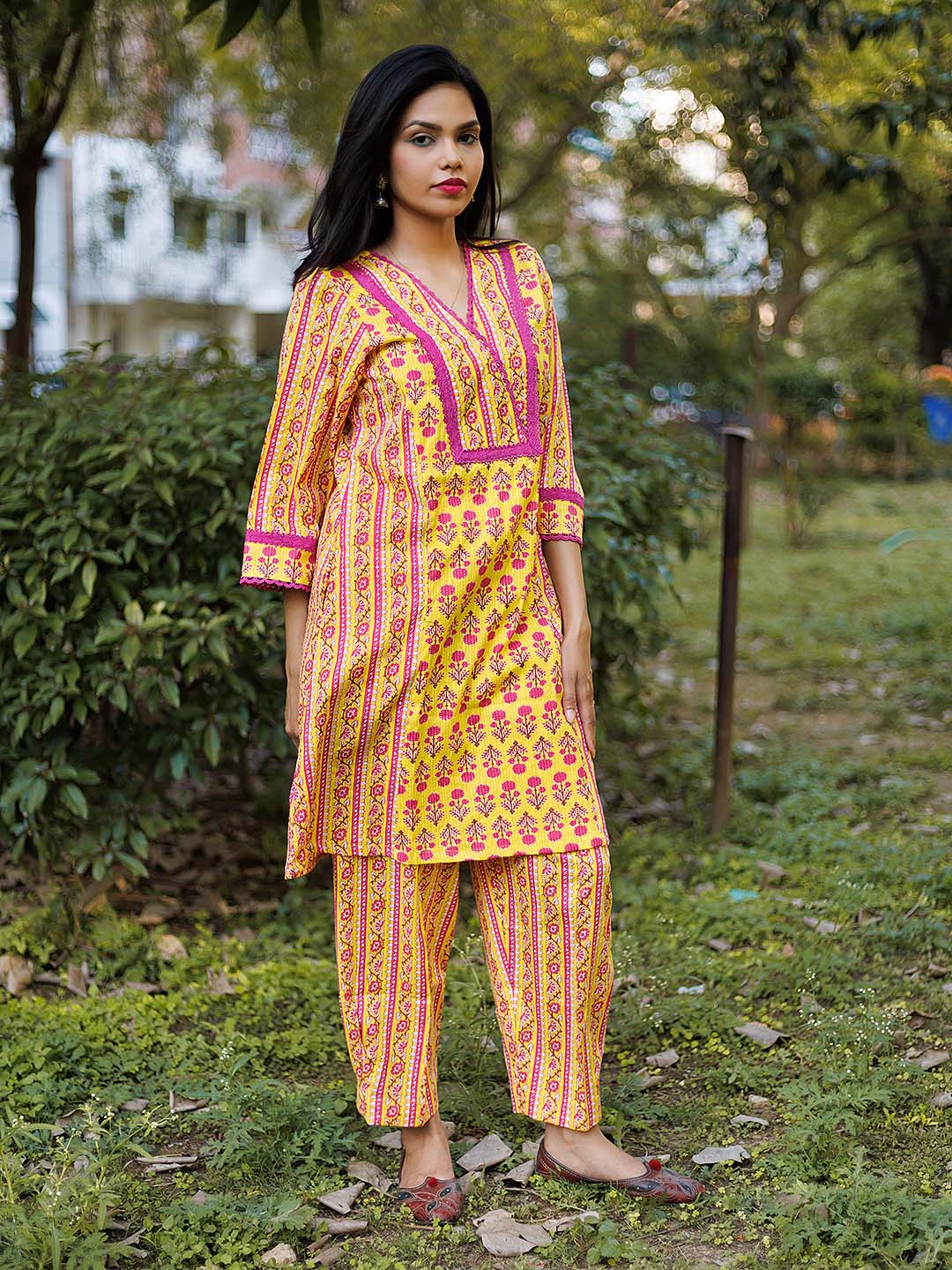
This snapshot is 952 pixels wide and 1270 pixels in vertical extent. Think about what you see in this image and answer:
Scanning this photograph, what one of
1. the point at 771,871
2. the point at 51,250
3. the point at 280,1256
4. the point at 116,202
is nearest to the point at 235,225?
Result: the point at 116,202

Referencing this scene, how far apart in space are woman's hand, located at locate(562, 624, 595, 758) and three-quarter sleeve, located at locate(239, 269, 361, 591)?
48cm

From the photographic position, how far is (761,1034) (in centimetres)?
303

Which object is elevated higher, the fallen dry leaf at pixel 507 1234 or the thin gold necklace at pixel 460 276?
the thin gold necklace at pixel 460 276

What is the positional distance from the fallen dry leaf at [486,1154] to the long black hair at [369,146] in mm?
1653

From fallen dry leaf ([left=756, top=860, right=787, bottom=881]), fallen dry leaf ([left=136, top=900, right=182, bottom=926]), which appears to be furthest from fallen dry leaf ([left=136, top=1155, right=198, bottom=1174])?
fallen dry leaf ([left=756, top=860, right=787, bottom=881])

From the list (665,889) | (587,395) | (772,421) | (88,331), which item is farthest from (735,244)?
(88,331)

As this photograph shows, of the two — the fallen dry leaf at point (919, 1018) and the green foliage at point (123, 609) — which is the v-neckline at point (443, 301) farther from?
the fallen dry leaf at point (919, 1018)

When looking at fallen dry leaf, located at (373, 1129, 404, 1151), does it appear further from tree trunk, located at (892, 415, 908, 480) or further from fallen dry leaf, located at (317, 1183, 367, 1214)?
tree trunk, located at (892, 415, 908, 480)

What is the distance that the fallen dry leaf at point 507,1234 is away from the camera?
2.32m

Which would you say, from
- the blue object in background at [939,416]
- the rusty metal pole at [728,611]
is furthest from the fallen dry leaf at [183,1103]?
the blue object in background at [939,416]

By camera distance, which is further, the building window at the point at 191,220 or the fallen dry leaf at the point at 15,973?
the building window at the point at 191,220

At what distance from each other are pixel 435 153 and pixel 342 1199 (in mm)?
1843

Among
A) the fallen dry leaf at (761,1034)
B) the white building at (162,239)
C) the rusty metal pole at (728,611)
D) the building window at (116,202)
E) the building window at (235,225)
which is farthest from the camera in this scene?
the building window at (235,225)

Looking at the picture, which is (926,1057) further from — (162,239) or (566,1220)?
(162,239)
